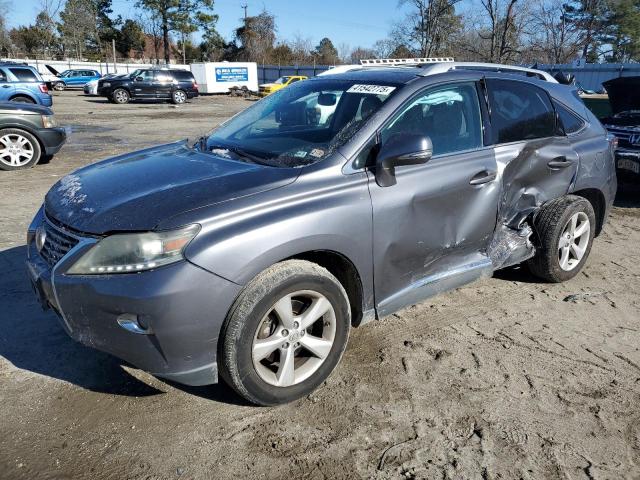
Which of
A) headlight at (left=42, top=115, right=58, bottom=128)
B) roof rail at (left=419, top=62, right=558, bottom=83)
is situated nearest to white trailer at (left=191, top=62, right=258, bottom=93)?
headlight at (left=42, top=115, right=58, bottom=128)

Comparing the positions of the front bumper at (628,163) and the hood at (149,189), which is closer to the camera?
the hood at (149,189)

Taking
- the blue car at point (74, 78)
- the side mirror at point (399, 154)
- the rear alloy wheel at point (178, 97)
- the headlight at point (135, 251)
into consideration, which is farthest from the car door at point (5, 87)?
the blue car at point (74, 78)

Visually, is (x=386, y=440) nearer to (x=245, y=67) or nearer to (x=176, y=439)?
(x=176, y=439)

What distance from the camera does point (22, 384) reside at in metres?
3.16

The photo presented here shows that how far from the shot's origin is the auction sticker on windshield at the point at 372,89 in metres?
3.48

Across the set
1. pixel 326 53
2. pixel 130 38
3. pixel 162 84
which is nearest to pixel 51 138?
pixel 162 84

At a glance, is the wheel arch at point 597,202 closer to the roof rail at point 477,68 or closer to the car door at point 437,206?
the roof rail at point 477,68

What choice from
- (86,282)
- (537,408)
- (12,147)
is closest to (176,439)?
(86,282)

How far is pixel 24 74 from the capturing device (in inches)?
666

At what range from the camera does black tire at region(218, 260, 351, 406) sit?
8.70 ft

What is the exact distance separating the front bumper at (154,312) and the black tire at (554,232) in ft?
8.95

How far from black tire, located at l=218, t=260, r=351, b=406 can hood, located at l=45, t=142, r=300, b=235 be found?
0.46 metres

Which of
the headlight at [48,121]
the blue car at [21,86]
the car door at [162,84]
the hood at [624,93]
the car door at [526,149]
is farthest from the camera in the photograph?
the car door at [162,84]

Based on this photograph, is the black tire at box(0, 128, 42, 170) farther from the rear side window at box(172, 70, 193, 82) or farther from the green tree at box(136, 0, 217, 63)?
the green tree at box(136, 0, 217, 63)
